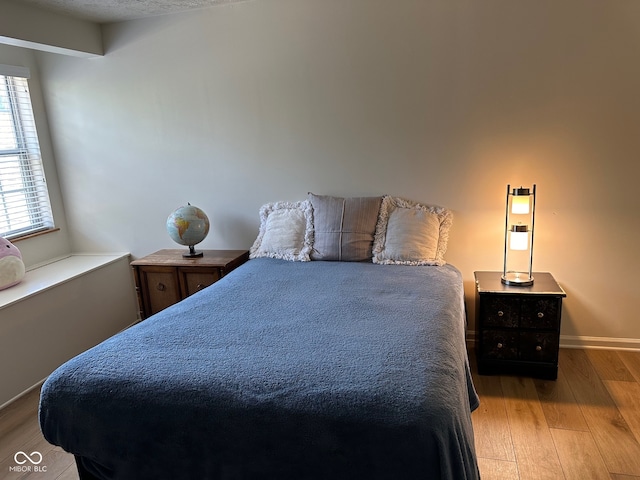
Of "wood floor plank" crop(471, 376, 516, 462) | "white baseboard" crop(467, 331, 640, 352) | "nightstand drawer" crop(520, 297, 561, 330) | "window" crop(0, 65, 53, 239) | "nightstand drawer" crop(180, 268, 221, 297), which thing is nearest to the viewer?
"wood floor plank" crop(471, 376, 516, 462)

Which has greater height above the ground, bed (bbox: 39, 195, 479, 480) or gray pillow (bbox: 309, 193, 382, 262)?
gray pillow (bbox: 309, 193, 382, 262)

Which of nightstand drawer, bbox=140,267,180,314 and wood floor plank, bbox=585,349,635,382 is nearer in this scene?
wood floor plank, bbox=585,349,635,382

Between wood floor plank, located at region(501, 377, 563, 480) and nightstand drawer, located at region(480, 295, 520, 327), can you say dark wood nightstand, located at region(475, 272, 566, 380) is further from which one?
wood floor plank, located at region(501, 377, 563, 480)

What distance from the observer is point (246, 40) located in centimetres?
317

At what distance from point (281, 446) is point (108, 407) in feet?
2.11

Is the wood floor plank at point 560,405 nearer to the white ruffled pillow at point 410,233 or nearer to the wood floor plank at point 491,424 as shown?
the wood floor plank at point 491,424

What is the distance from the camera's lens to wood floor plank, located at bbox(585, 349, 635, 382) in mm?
2705

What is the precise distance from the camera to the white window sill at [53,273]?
2.88 metres

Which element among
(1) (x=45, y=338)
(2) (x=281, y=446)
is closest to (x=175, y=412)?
(2) (x=281, y=446)

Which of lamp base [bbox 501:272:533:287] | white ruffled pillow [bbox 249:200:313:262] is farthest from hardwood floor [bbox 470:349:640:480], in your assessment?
white ruffled pillow [bbox 249:200:313:262]

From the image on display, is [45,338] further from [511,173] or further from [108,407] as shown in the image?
[511,173]

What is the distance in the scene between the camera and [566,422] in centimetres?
233

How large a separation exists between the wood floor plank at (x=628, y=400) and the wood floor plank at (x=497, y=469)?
0.65 meters

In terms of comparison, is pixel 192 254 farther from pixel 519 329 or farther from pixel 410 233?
pixel 519 329
